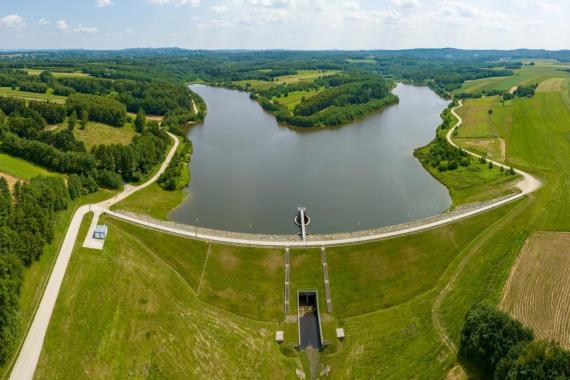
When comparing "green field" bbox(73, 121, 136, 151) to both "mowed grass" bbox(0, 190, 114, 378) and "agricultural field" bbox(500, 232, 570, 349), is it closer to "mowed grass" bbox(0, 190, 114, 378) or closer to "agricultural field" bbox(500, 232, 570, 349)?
"mowed grass" bbox(0, 190, 114, 378)

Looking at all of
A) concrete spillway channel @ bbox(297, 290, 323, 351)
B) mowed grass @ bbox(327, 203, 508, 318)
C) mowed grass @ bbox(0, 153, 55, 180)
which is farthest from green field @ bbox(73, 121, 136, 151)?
mowed grass @ bbox(327, 203, 508, 318)

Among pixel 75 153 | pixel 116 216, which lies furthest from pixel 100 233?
pixel 75 153

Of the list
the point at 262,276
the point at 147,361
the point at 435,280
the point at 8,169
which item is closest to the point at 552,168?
the point at 435,280

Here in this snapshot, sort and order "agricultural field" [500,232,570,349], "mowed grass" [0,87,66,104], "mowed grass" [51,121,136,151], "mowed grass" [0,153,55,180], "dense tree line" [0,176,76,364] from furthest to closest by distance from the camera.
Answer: "mowed grass" [0,87,66,104] < "mowed grass" [51,121,136,151] < "mowed grass" [0,153,55,180] < "agricultural field" [500,232,570,349] < "dense tree line" [0,176,76,364]

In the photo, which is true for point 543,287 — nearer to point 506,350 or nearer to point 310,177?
point 506,350

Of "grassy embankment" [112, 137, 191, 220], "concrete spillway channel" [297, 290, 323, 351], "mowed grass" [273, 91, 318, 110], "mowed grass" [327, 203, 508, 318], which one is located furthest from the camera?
"mowed grass" [273, 91, 318, 110]

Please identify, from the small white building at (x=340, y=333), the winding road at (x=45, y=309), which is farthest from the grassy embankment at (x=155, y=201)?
the small white building at (x=340, y=333)
